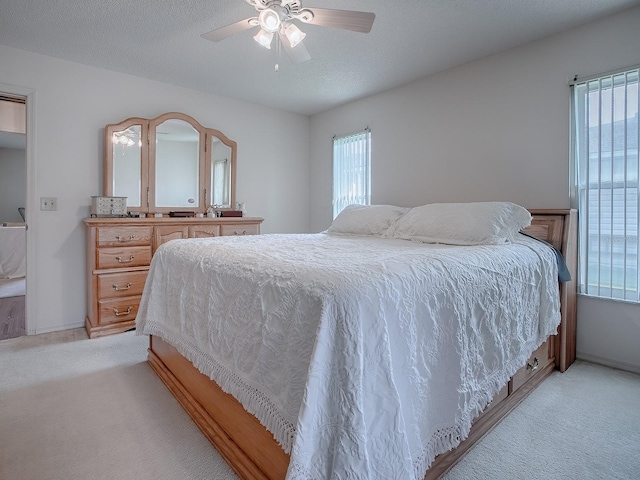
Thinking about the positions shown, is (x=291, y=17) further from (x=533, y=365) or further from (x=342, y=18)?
(x=533, y=365)

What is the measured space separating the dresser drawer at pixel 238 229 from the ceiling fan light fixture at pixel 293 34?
6.93 ft

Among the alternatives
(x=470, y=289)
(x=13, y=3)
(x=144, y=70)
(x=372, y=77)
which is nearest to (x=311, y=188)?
(x=372, y=77)

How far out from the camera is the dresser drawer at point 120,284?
295 centimetres

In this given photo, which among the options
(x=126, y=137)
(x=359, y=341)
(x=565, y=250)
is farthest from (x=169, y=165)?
(x=565, y=250)

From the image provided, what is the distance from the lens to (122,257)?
9.97 ft

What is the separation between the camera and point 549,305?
199 cm

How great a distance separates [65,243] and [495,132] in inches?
155

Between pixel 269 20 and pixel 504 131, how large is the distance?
82.2 inches

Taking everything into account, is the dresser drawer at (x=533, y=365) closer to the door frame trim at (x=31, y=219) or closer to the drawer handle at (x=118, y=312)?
the drawer handle at (x=118, y=312)

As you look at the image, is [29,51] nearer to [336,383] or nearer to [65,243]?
[65,243]

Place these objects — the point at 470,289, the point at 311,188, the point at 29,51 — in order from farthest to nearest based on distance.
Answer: the point at 311,188
the point at 29,51
the point at 470,289

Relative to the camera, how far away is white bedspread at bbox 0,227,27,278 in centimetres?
517

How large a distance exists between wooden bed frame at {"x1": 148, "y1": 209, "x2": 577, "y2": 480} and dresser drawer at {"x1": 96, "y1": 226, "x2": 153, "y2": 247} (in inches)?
44.5

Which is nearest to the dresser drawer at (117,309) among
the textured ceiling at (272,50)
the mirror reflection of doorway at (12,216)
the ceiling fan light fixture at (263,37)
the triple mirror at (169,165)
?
the mirror reflection of doorway at (12,216)
